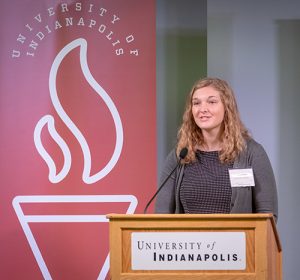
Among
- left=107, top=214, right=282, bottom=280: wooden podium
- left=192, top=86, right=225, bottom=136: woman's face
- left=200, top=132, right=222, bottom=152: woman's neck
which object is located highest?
left=192, top=86, right=225, bottom=136: woman's face

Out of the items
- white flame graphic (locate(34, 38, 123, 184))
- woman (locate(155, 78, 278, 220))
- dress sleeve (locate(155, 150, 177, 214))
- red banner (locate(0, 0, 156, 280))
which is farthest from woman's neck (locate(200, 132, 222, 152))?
white flame graphic (locate(34, 38, 123, 184))

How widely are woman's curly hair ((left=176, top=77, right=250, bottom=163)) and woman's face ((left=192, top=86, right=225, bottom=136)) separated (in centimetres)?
3

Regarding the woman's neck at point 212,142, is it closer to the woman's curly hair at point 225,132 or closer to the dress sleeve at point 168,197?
the woman's curly hair at point 225,132

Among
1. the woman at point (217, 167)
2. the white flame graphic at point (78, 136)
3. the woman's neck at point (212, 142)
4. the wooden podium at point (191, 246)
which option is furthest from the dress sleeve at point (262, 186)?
the white flame graphic at point (78, 136)

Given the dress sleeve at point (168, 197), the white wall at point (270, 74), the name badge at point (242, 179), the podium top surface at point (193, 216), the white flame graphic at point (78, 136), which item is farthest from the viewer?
the white wall at point (270, 74)

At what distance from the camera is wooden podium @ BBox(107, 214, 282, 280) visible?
1.86 meters

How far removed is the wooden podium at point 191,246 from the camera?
1.86 m

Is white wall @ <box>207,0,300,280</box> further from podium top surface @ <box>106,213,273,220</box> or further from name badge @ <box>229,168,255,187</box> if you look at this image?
podium top surface @ <box>106,213,273,220</box>

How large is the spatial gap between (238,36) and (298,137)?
0.74 meters

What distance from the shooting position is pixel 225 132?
2.68m

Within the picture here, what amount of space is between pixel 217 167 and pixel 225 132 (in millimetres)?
187

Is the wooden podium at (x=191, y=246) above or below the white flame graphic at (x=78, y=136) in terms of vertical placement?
below

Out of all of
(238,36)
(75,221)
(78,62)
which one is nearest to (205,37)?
(238,36)

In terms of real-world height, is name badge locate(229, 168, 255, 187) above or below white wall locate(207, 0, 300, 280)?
below
